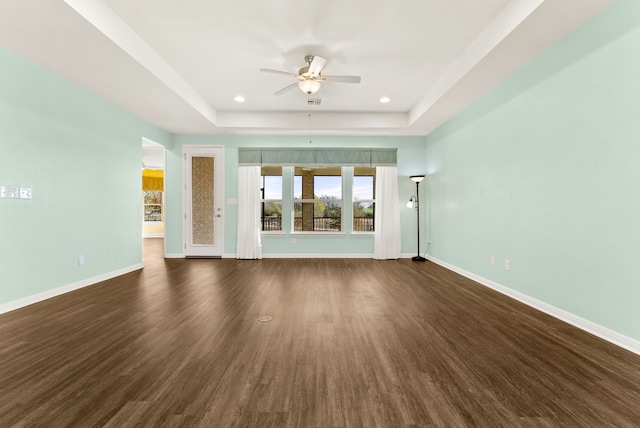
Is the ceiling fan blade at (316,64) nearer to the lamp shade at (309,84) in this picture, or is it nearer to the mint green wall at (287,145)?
the lamp shade at (309,84)

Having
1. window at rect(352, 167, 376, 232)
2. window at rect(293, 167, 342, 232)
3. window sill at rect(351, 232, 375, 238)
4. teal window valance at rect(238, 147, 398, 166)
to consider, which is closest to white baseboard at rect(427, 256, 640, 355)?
window sill at rect(351, 232, 375, 238)

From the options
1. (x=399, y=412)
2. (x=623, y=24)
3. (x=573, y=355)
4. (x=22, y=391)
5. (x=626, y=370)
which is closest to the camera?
(x=399, y=412)

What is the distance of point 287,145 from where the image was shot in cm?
633

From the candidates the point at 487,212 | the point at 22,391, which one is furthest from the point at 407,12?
the point at 22,391

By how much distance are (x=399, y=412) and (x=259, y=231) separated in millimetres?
5104

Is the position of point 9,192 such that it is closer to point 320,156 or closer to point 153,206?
point 320,156

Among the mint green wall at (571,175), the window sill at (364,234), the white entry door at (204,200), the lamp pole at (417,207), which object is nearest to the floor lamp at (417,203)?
the lamp pole at (417,207)

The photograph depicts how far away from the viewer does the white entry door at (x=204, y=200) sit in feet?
20.6

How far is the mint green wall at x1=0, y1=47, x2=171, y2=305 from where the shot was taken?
303cm

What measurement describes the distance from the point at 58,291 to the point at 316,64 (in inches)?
166

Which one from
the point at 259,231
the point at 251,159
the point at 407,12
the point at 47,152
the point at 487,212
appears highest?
the point at 407,12

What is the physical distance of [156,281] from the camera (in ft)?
13.8

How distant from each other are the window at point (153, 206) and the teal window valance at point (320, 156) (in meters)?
6.30

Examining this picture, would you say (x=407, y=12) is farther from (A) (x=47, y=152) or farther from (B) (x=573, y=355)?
(A) (x=47, y=152)
